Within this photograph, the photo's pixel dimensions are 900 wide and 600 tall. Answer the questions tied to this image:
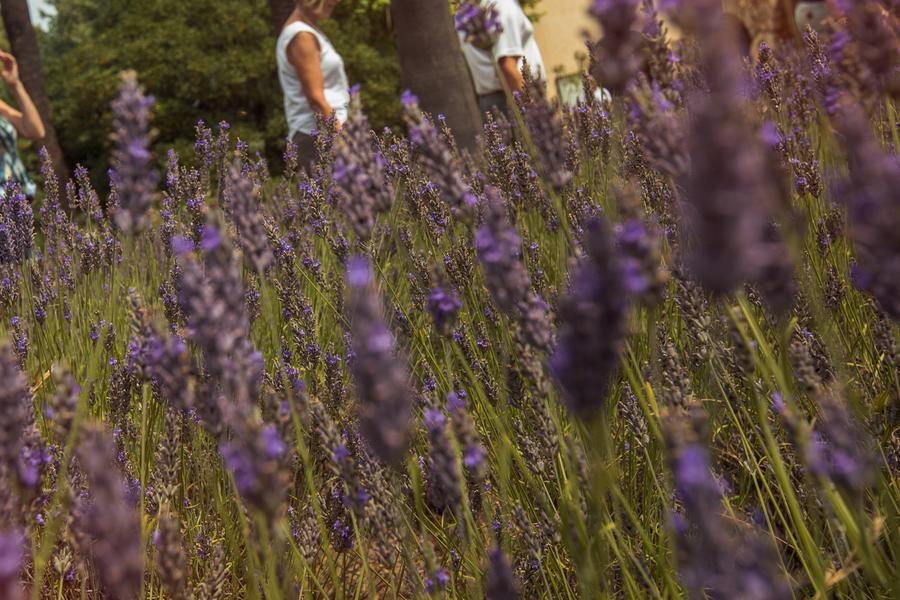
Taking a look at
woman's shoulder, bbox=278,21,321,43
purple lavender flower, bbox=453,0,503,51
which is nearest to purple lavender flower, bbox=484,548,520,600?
purple lavender flower, bbox=453,0,503,51

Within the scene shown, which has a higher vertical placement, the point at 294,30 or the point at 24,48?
the point at 24,48

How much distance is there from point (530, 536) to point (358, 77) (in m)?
12.6

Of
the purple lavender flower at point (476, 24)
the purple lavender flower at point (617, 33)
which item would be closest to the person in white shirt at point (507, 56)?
the purple lavender flower at point (476, 24)

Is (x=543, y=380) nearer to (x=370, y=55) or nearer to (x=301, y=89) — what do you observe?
(x=301, y=89)

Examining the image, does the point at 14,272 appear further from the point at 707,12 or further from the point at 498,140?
the point at 707,12

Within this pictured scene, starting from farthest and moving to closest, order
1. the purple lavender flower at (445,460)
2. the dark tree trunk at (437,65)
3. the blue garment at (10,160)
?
the dark tree trunk at (437,65)
the blue garment at (10,160)
the purple lavender flower at (445,460)

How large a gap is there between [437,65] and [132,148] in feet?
20.1

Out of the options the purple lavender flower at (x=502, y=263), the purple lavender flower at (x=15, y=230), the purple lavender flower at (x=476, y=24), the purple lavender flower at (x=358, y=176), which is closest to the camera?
the purple lavender flower at (x=502, y=263)

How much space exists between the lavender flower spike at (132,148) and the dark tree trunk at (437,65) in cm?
586

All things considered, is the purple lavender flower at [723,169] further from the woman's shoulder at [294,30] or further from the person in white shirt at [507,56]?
the woman's shoulder at [294,30]

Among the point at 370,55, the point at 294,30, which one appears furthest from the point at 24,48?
the point at 294,30

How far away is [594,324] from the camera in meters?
0.89

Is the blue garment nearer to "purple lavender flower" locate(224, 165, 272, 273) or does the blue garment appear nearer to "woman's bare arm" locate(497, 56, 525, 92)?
"woman's bare arm" locate(497, 56, 525, 92)

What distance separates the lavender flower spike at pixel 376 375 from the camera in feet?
3.15
